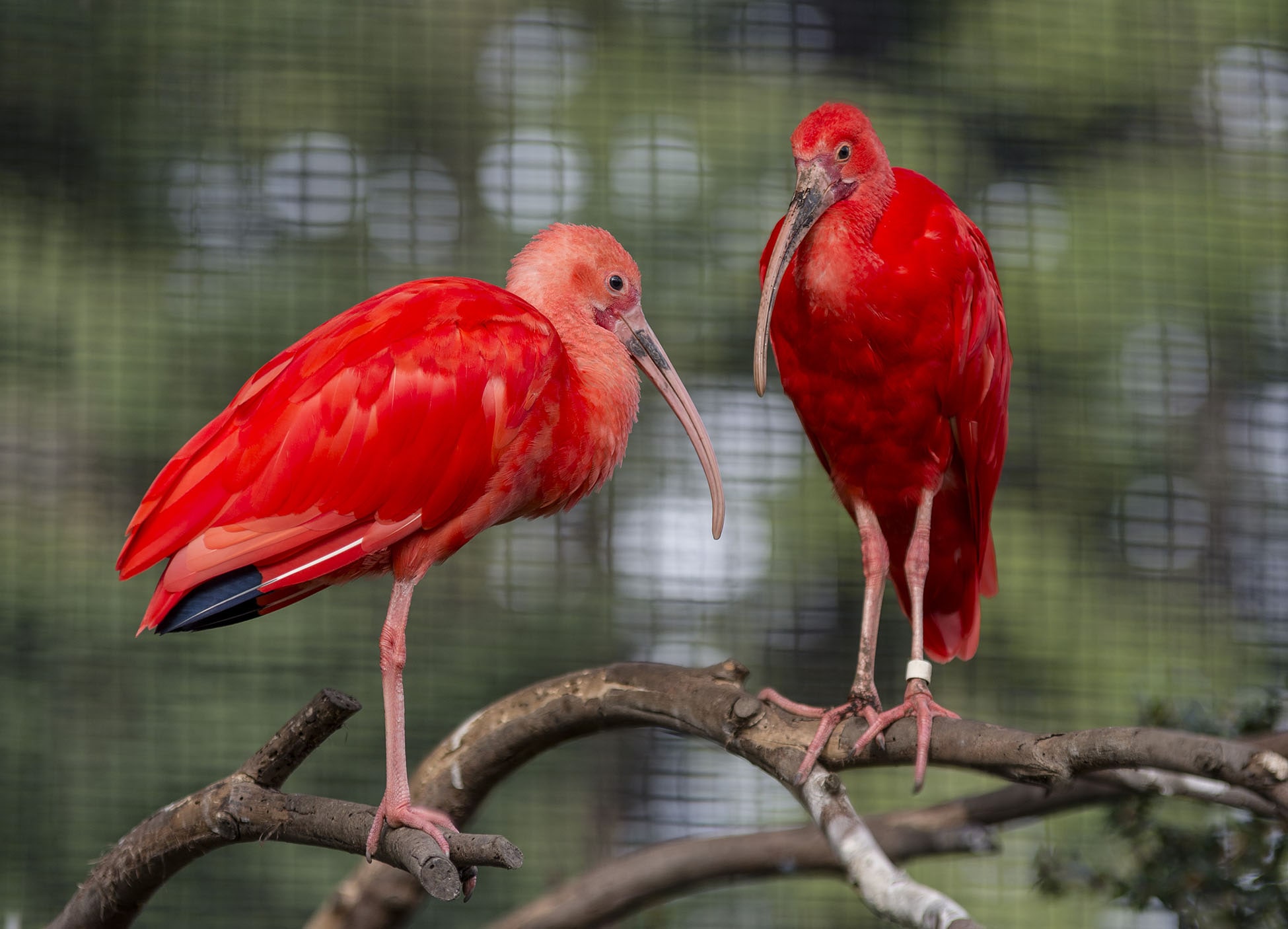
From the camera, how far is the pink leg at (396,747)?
3.96 feet

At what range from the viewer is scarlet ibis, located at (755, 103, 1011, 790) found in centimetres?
150

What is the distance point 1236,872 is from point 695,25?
265 centimetres

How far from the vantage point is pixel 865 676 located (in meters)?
1.51

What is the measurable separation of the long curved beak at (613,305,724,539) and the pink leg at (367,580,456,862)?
36 cm

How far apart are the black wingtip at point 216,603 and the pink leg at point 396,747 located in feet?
0.49

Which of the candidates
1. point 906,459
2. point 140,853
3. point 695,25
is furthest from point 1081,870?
point 695,25

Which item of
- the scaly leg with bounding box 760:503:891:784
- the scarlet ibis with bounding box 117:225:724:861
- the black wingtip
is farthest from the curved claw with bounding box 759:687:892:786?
the black wingtip

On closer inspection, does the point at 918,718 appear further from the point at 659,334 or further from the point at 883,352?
the point at 659,334

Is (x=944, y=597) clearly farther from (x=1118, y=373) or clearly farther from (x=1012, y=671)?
(x=1118, y=373)

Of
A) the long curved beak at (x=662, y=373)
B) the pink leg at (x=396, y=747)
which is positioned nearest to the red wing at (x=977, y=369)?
the long curved beak at (x=662, y=373)

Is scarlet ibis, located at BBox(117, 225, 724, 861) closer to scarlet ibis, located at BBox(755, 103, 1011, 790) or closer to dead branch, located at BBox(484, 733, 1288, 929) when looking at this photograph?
scarlet ibis, located at BBox(755, 103, 1011, 790)

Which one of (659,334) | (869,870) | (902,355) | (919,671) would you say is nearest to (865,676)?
(919,671)

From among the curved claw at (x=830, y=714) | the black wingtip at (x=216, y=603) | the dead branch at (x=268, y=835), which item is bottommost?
the dead branch at (x=268, y=835)

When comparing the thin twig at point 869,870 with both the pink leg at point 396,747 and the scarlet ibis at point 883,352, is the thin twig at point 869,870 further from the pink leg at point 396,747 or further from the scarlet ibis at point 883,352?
the pink leg at point 396,747
